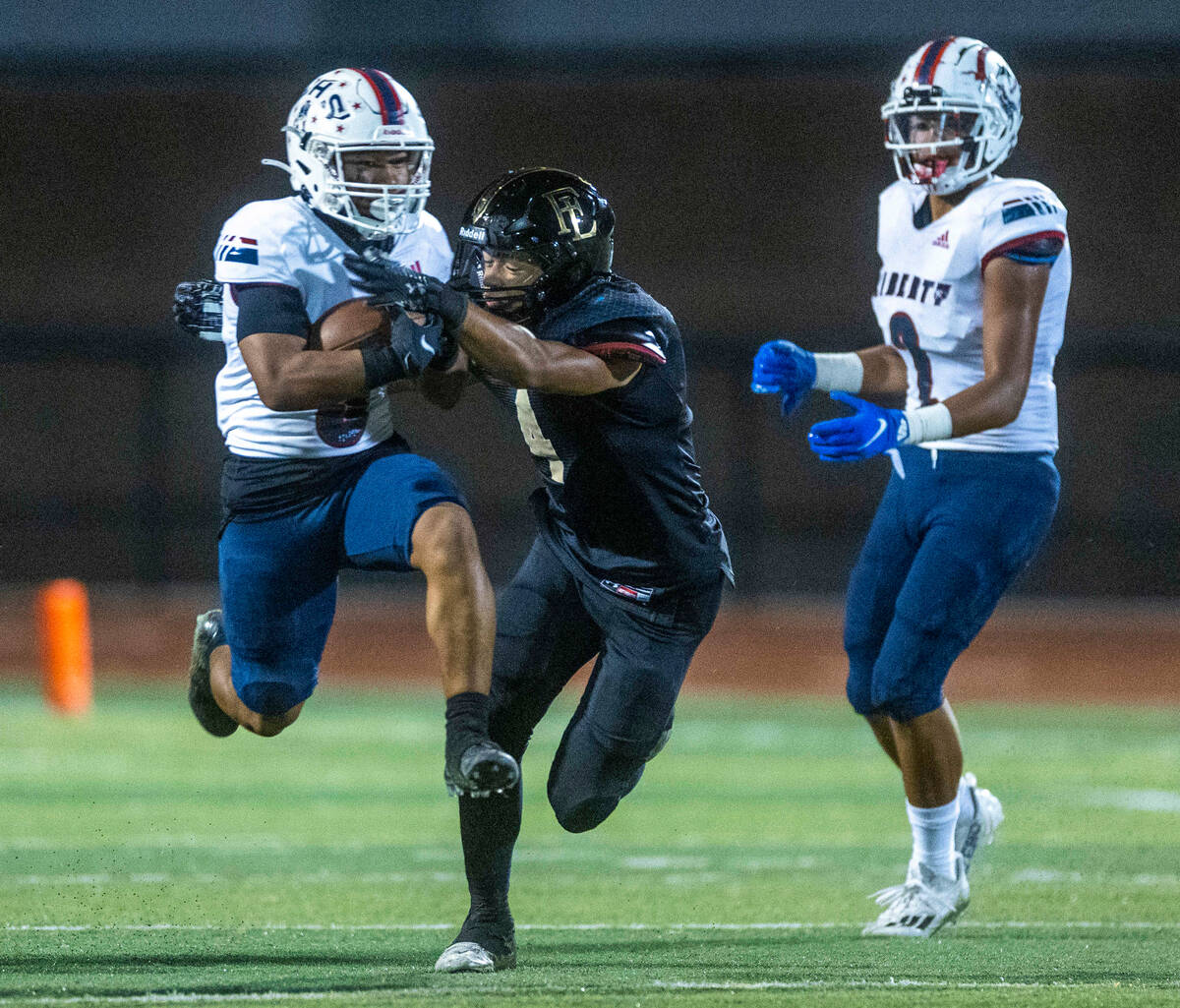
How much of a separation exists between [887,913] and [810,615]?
8393mm

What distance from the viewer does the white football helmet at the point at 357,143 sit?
13.6ft

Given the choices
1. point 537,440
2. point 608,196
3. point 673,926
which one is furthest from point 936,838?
point 608,196

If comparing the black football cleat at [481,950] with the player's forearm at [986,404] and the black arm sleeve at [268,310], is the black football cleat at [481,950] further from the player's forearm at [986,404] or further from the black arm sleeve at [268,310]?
the player's forearm at [986,404]

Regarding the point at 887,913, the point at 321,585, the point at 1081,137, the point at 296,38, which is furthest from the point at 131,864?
the point at 1081,137

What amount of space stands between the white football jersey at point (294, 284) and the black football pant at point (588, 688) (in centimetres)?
53

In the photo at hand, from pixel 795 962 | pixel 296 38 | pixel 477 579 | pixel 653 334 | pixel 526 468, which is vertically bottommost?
pixel 526 468

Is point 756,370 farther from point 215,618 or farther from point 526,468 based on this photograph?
point 526,468

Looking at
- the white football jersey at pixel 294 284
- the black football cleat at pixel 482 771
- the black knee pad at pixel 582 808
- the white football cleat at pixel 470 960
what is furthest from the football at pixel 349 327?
the white football cleat at pixel 470 960

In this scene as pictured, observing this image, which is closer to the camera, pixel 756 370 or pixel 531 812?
pixel 756 370

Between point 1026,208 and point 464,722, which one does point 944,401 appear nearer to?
point 1026,208

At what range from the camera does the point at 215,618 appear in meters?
5.04

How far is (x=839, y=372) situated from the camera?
478 centimetres

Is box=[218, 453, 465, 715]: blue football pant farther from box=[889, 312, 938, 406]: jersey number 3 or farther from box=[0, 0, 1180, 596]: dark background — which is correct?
box=[0, 0, 1180, 596]: dark background

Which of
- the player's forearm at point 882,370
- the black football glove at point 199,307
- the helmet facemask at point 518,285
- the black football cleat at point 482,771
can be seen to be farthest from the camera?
the player's forearm at point 882,370
